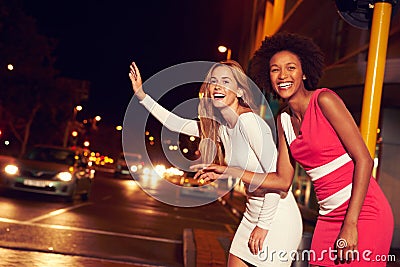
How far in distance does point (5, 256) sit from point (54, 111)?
43674 millimetres

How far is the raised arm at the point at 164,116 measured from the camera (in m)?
4.64

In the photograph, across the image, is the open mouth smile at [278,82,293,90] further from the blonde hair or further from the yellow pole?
the yellow pole

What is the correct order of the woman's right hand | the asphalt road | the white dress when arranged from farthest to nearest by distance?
the asphalt road, the woman's right hand, the white dress

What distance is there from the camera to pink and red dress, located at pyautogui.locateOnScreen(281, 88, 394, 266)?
2.99 m

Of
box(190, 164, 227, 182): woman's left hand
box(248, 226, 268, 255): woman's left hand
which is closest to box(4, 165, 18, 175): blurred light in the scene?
box(248, 226, 268, 255): woman's left hand

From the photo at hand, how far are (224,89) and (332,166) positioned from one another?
1186 millimetres

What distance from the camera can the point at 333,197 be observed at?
3.08 m

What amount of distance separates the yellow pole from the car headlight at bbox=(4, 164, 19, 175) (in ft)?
50.6

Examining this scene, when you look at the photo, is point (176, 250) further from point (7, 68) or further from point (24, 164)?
point (7, 68)

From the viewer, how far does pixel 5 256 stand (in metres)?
8.63

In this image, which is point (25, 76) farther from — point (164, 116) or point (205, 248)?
point (164, 116)

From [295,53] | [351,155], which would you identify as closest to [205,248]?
[295,53]

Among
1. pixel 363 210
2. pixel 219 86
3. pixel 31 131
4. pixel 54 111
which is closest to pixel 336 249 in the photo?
pixel 363 210

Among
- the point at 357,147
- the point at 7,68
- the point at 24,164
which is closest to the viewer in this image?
the point at 357,147
